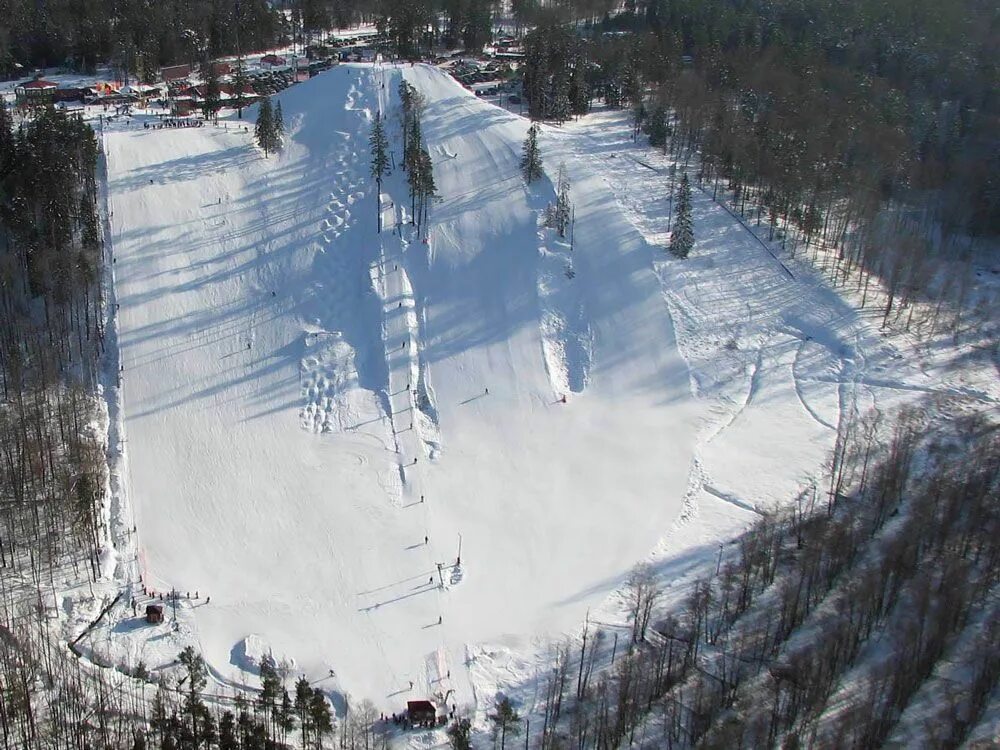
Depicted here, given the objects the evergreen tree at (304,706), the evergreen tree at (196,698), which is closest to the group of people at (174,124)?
the evergreen tree at (196,698)

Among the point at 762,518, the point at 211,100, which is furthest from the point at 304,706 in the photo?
the point at 211,100

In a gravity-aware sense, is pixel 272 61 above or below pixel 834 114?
above

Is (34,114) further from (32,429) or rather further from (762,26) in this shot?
(762,26)

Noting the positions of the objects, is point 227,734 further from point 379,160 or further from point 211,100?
point 211,100

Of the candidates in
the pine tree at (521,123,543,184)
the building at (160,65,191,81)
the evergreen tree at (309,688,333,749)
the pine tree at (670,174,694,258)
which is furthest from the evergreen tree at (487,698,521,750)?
the building at (160,65,191,81)

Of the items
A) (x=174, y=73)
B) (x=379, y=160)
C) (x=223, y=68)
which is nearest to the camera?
(x=379, y=160)
